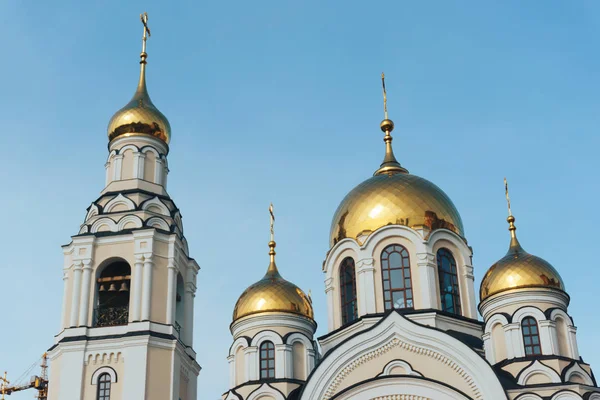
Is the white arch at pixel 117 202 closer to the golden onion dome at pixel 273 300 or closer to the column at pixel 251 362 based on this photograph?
the golden onion dome at pixel 273 300

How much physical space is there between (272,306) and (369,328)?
298cm

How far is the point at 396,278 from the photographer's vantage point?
66.6ft

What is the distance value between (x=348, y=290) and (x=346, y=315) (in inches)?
22.7

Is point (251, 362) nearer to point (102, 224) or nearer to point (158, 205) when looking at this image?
point (158, 205)

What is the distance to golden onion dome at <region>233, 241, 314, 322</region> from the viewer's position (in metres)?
21.0

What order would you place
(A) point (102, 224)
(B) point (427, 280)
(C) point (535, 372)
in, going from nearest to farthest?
(C) point (535, 372) < (B) point (427, 280) < (A) point (102, 224)

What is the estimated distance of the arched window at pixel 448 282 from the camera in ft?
67.3

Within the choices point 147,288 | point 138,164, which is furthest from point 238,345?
point 138,164

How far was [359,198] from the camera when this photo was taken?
21344 mm

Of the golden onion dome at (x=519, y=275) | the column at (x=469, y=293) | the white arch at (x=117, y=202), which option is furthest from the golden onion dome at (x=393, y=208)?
the white arch at (x=117, y=202)

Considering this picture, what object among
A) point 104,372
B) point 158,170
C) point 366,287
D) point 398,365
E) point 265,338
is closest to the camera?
point 398,365

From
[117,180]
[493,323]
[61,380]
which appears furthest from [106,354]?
[493,323]

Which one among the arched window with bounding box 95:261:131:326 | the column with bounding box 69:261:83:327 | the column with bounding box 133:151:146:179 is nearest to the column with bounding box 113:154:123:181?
the column with bounding box 133:151:146:179

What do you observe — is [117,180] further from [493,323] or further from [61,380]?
Answer: [493,323]
